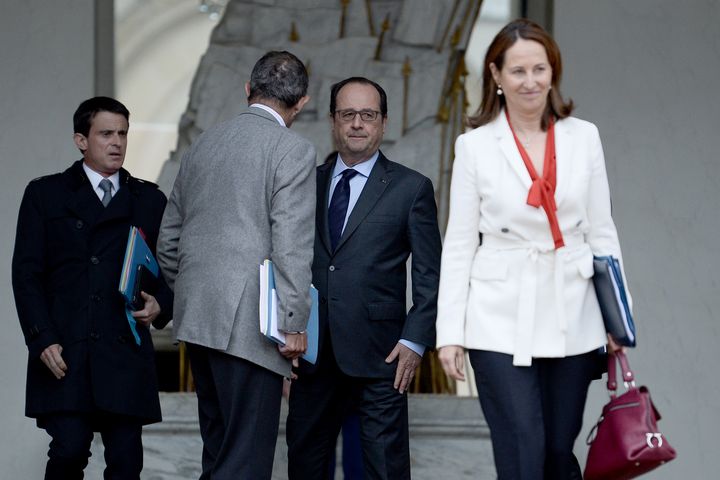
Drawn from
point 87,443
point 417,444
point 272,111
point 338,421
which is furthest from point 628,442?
point 417,444

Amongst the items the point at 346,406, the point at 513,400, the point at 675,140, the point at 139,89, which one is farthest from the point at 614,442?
the point at 139,89

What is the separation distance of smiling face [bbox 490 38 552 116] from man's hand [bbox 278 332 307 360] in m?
1.10

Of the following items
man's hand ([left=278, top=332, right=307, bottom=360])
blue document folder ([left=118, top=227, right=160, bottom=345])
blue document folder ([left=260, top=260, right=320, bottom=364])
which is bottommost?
man's hand ([left=278, top=332, right=307, bottom=360])

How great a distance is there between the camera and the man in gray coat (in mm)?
4227

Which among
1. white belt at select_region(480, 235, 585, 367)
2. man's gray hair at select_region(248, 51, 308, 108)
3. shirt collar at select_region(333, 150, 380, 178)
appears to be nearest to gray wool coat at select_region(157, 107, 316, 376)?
man's gray hair at select_region(248, 51, 308, 108)

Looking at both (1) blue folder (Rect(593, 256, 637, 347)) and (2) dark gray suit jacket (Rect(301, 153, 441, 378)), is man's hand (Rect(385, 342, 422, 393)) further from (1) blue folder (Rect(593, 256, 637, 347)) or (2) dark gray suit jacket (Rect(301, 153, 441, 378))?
(1) blue folder (Rect(593, 256, 637, 347))

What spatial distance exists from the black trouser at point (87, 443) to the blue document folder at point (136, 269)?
0.45m

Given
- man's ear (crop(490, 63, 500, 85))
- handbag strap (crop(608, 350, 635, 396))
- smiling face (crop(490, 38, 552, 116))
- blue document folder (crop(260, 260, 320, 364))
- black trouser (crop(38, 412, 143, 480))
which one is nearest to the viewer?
handbag strap (crop(608, 350, 635, 396))

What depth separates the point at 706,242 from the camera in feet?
21.1

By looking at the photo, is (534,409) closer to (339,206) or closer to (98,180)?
(339,206)

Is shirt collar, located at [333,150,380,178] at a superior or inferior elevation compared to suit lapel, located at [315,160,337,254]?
superior

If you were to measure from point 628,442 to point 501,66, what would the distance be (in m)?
1.19

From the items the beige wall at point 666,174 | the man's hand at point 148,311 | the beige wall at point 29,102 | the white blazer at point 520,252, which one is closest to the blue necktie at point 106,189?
the man's hand at point 148,311

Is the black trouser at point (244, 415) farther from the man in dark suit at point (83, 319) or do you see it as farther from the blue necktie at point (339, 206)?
the blue necktie at point (339, 206)
